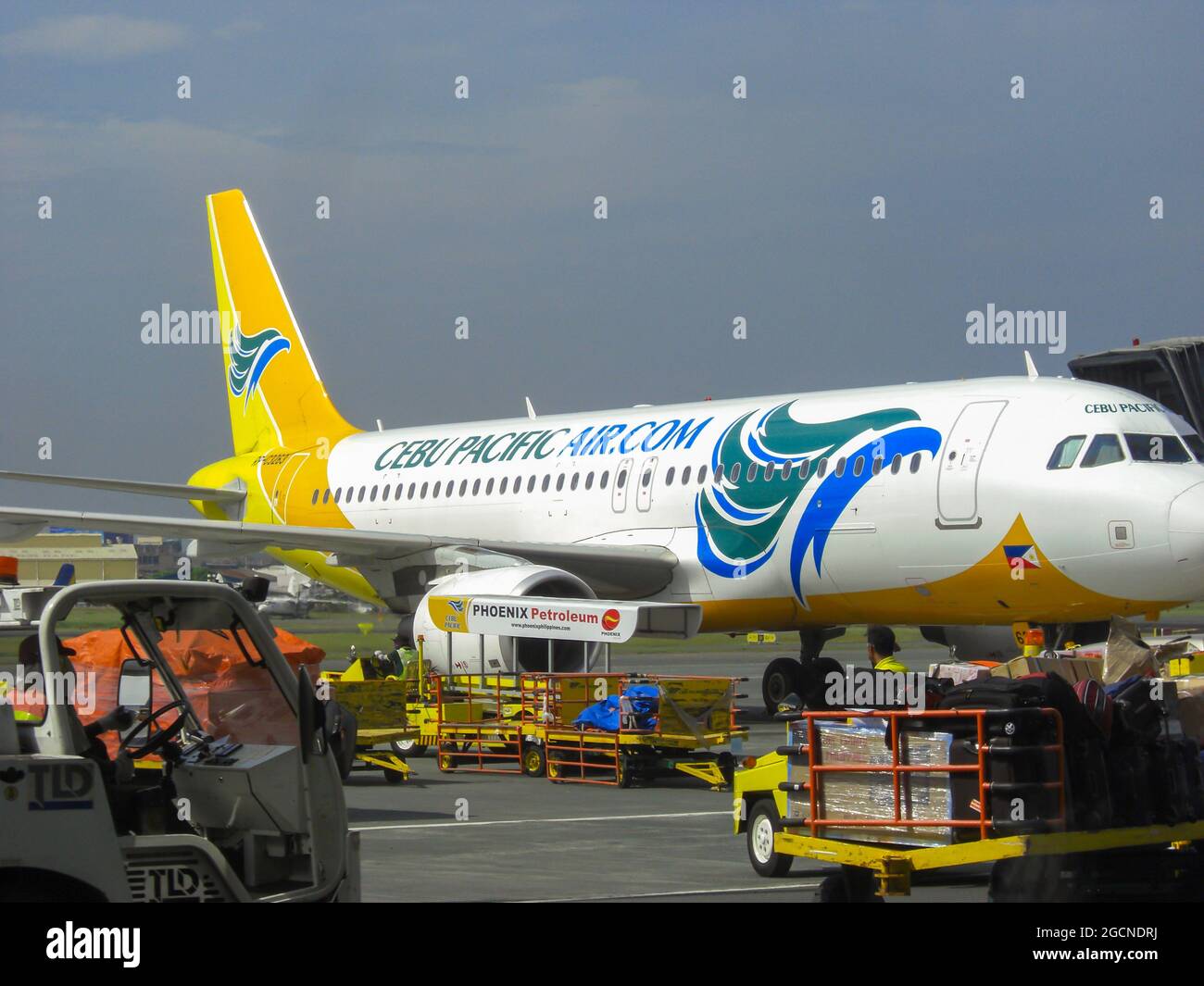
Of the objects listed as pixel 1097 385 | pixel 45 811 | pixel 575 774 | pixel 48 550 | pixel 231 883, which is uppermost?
pixel 1097 385

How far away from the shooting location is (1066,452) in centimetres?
1775

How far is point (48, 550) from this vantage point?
9.31 m

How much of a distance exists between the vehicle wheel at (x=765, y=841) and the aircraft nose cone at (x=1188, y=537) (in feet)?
26.8

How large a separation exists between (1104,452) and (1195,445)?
113cm

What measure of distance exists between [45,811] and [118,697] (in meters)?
1.37

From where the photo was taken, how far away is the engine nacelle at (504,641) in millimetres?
19000

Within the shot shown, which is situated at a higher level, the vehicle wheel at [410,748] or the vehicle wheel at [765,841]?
the vehicle wheel at [765,841]

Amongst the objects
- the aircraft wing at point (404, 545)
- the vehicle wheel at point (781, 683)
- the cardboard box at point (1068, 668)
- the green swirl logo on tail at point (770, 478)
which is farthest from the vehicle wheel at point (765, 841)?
the vehicle wheel at point (781, 683)

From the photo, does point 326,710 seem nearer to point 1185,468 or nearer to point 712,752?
point 712,752

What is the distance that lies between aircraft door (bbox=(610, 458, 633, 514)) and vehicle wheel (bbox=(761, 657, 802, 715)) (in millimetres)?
3039

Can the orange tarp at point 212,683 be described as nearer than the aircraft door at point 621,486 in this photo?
Yes

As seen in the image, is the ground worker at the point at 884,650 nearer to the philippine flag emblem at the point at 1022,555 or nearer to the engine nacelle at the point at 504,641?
the philippine flag emblem at the point at 1022,555

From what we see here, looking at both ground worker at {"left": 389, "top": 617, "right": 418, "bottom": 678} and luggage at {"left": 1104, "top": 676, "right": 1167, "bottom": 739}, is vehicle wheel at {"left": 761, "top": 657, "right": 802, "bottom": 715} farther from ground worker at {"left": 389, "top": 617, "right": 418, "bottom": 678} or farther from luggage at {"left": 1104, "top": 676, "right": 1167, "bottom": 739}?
luggage at {"left": 1104, "top": 676, "right": 1167, "bottom": 739}
